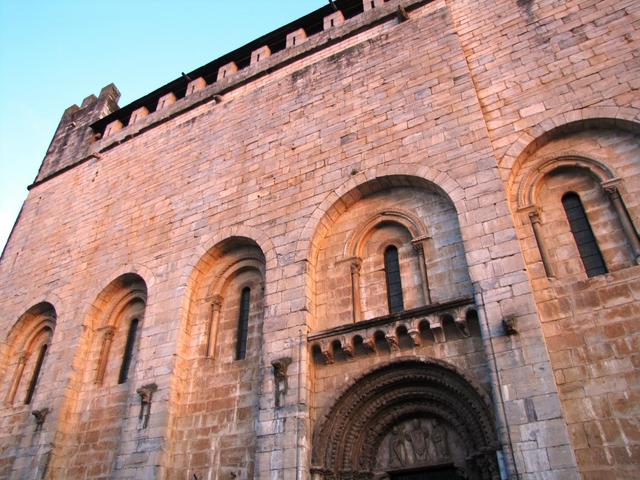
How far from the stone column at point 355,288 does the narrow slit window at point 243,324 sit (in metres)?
2.33

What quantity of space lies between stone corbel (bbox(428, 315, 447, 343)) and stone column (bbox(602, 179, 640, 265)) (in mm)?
2828

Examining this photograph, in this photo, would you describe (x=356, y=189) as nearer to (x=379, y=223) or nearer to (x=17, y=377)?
(x=379, y=223)

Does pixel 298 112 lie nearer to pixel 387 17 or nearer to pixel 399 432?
pixel 387 17

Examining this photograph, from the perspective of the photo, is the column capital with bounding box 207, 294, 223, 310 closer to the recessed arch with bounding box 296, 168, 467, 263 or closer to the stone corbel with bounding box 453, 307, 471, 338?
the recessed arch with bounding box 296, 168, 467, 263

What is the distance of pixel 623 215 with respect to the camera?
24.2ft

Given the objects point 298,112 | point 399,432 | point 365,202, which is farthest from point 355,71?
point 399,432

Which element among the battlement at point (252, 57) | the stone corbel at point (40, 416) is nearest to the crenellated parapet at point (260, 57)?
the battlement at point (252, 57)

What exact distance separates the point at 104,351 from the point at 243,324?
11.9 feet

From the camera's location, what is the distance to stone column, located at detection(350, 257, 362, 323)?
855 centimetres

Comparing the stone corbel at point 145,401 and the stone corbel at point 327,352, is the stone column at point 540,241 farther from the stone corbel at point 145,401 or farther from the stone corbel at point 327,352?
the stone corbel at point 145,401

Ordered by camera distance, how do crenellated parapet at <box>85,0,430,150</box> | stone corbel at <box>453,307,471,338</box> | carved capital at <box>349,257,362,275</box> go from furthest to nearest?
crenellated parapet at <box>85,0,430,150</box> → carved capital at <box>349,257,362,275</box> → stone corbel at <box>453,307,471,338</box>

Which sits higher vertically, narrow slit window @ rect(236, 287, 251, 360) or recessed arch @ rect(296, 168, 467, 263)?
recessed arch @ rect(296, 168, 467, 263)

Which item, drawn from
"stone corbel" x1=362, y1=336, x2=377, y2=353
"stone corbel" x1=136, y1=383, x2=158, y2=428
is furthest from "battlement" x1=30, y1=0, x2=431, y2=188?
"stone corbel" x1=136, y1=383, x2=158, y2=428

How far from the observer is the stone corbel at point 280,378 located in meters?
7.95
